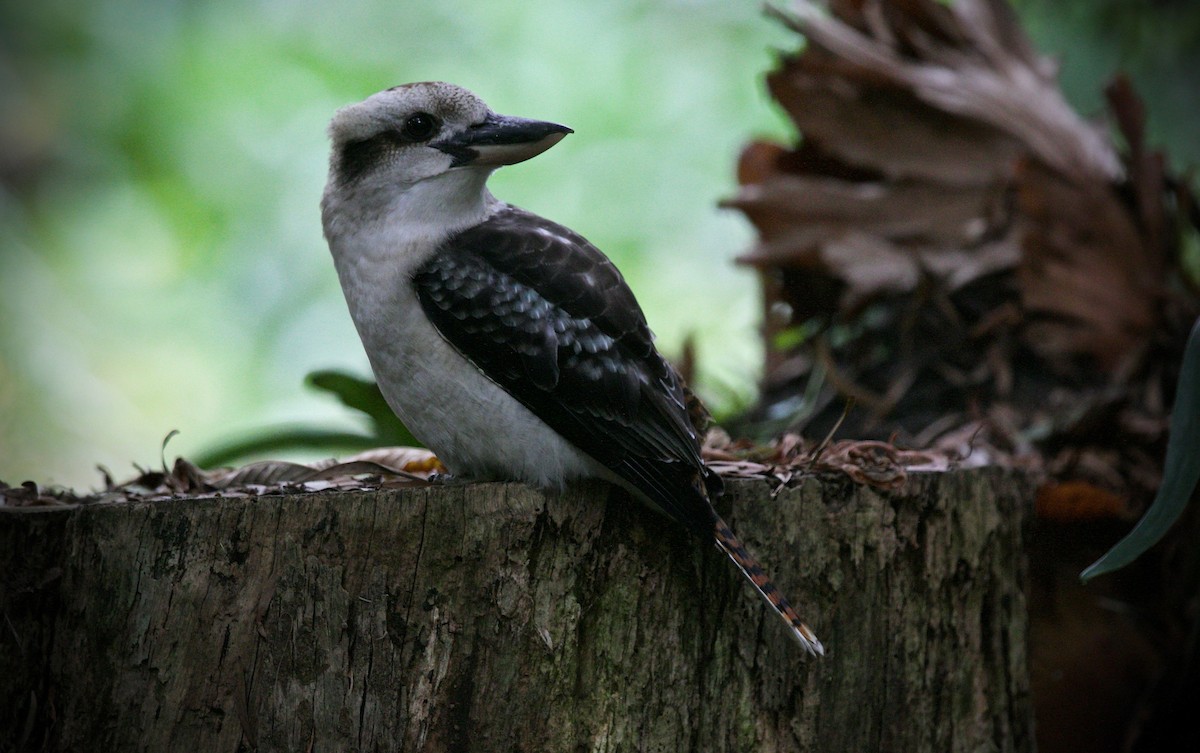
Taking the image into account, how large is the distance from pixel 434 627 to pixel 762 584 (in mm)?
637

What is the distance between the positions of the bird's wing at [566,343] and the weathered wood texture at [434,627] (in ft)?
0.44

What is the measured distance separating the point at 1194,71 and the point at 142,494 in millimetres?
4108

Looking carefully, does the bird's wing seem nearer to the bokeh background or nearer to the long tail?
the long tail

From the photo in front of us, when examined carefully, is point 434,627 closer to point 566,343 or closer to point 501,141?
point 566,343

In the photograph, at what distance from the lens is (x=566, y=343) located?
2.34m

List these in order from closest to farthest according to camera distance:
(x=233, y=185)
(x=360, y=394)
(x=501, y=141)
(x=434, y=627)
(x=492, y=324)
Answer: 1. (x=434, y=627)
2. (x=492, y=324)
3. (x=501, y=141)
4. (x=360, y=394)
5. (x=233, y=185)

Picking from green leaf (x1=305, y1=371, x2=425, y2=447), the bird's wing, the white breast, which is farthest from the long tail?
green leaf (x1=305, y1=371, x2=425, y2=447)

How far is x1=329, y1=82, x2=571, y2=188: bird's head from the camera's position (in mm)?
2463

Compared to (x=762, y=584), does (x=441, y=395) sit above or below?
above

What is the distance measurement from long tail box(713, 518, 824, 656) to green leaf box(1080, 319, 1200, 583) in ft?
1.73

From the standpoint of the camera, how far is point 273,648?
6.75 feet

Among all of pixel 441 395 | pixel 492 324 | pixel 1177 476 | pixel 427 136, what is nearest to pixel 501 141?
pixel 427 136

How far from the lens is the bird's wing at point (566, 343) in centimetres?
226

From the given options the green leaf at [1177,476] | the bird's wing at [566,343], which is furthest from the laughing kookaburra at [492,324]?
the green leaf at [1177,476]
